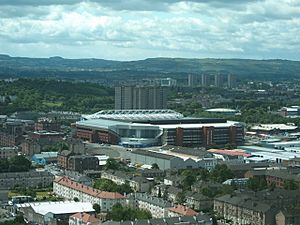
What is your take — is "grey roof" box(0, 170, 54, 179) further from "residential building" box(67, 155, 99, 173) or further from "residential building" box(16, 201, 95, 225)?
"residential building" box(16, 201, 95, 225)

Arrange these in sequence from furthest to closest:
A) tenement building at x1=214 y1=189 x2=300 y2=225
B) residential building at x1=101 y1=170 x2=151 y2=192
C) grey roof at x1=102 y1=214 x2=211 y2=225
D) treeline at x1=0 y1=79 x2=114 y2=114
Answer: treeline at x1=0 y1=79 x2=114 y2=114 → residential building at x1=101 y1=170 x2=151 y2=192 → tenement building at x1=214 y1=189 x2=300 y2=225 → grey roof at x1=102 y1=214 x2=211 y2=225

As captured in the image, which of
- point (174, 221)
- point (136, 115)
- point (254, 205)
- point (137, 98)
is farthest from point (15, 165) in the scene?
point (137, 98)

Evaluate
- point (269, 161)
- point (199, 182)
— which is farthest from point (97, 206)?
point (269, 161)

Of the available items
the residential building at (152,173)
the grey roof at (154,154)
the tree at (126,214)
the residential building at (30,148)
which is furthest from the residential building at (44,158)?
the tree at (126,214)

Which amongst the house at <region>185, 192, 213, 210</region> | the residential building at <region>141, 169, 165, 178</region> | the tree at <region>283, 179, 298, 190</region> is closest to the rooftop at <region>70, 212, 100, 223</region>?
the house at <region>185, 192, 213, 210</region>

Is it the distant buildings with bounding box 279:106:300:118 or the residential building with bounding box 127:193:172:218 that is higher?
the residential building with bounding box 127:193:172:218

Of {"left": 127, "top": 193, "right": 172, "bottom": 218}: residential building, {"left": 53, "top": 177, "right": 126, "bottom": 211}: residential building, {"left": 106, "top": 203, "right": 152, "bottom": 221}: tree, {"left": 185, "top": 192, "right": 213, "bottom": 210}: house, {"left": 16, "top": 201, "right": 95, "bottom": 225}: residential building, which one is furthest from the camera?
{"left": 185, "top": 192, "right": 213, "bottom": 210}: house

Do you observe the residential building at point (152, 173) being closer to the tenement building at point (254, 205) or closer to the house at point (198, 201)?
the house at point (198, 201)
